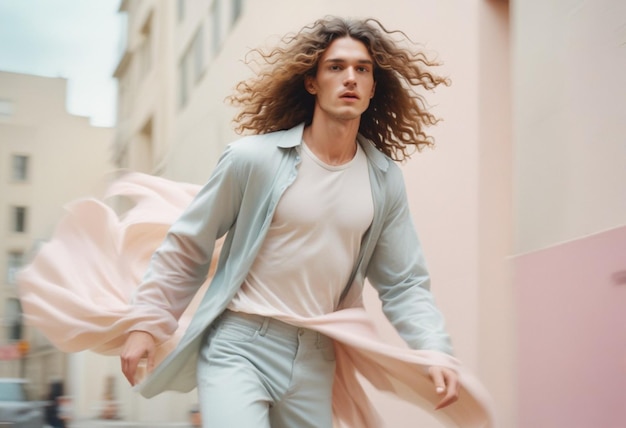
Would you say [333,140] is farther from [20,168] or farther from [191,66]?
[20,168]

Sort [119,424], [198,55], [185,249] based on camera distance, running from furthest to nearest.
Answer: [198,55], [119,424], [185,249]

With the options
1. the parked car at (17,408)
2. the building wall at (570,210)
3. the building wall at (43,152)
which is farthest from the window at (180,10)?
the building wall at (570,210)

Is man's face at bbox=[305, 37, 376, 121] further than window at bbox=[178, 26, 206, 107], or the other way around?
window at bbox=[178, 26, 206, 107]

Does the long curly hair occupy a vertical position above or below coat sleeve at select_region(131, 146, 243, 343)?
above

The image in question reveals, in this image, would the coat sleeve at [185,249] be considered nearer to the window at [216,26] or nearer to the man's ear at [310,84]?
the man's ear at [310,84]

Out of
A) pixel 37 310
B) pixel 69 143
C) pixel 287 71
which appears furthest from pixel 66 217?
pixel 69 143

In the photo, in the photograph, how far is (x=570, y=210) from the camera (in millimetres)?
5590

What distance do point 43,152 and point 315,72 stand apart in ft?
47.2

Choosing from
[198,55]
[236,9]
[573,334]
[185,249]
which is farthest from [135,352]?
[198,55]

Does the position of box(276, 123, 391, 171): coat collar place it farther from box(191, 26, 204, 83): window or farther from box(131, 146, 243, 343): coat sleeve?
box(191, 26, 204, 83): window

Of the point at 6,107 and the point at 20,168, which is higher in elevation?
the point at 6,107

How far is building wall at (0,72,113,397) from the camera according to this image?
591 inches

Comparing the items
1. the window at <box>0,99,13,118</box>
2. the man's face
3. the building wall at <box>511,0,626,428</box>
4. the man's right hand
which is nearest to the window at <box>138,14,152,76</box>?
the window at <box>0,99,13,118</box>

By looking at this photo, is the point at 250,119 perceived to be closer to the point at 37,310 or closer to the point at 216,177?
the point at 216,177
